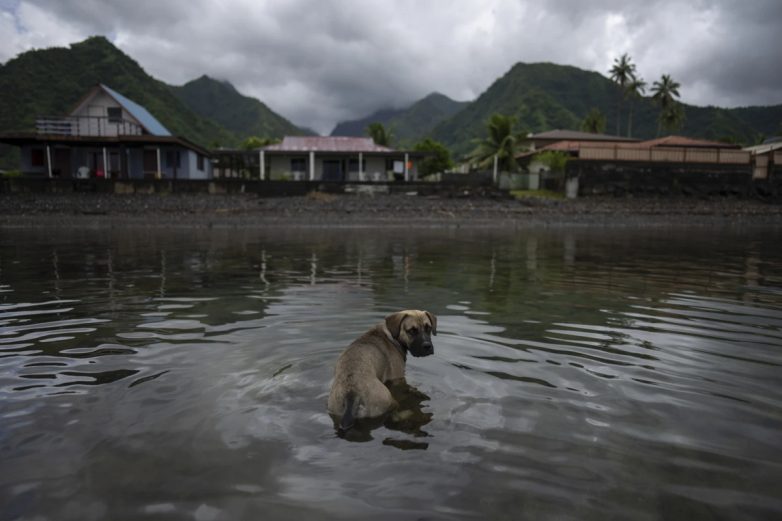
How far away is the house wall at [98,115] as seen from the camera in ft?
155

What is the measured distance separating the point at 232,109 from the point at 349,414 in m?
179

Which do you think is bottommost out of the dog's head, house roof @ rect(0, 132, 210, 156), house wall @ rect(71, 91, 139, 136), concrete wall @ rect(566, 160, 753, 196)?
the dog's head

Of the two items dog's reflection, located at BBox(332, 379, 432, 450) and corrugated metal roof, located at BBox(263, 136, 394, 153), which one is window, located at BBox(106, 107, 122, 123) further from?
dog's reflection, located at BBox(332, 379, 432, 450)

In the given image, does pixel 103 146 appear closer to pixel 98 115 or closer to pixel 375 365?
pixel 98 115

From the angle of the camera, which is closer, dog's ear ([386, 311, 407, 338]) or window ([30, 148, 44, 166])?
dog's ear ([386, 311, 407, 338])

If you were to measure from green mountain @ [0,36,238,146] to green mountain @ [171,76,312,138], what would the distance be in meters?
51.2

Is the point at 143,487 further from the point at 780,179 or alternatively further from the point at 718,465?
the point at 780,179

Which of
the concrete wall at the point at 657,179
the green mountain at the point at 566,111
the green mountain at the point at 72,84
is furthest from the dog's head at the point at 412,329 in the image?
the green mountain at the point at 566,111

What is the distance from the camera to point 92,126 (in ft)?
155

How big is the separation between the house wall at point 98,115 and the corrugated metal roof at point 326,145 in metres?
13.9

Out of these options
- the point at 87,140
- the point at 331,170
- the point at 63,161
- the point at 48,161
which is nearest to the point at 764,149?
the point at 331,170

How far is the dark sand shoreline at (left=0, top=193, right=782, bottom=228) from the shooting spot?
1149 inches

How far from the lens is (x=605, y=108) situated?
144 metres

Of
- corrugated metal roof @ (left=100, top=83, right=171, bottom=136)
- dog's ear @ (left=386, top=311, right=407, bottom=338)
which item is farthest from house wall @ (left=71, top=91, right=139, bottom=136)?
dog's ear @ (left=386, top=311, right=407, bottom=338)
